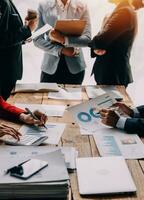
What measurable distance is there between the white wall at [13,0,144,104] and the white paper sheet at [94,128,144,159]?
246 cm

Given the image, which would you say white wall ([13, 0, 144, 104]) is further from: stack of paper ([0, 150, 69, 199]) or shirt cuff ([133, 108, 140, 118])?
stack of paper ([0, 150, 69, 199])

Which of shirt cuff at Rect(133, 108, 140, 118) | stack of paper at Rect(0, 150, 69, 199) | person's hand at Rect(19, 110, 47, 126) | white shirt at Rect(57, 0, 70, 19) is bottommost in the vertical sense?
shirt cuff at Rect(133, 108, 140, 118)

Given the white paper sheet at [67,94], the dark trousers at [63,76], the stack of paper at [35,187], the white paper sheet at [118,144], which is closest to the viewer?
the stack of paper at [35,187]

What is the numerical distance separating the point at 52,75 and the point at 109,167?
183 centimetres

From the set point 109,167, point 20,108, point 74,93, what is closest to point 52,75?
point 74,93

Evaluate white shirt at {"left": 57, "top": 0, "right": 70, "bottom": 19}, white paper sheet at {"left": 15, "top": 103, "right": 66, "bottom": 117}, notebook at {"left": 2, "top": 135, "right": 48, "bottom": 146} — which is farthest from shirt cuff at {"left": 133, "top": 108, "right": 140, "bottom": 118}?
white shirt at {"left": 57, "top": 0, "right": 70, "bottom": 19}

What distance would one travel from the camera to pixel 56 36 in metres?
2.83

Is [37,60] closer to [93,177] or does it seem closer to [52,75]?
[52,75]

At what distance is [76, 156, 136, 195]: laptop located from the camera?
122 cm

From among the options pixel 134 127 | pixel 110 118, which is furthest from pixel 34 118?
pixel 134 127

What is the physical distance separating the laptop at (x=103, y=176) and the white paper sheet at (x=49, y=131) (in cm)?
25

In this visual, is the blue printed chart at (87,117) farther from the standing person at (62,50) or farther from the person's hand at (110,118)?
the standing person at (62,50)

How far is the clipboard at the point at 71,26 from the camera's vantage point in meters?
2.69

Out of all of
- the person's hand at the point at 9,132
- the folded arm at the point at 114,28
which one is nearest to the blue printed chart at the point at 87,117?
the person's hand at the point at 9,132
